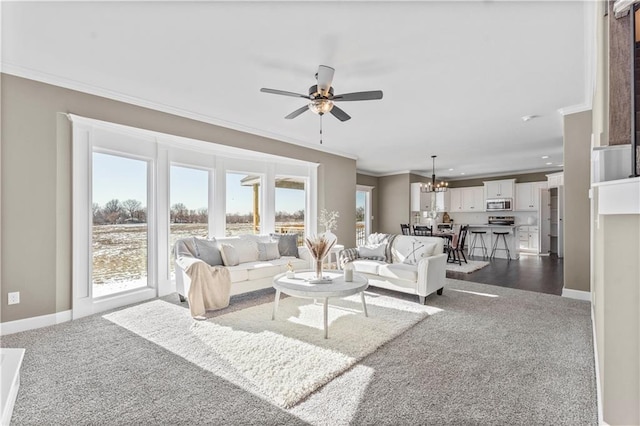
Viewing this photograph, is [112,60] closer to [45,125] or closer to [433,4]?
[45,125]

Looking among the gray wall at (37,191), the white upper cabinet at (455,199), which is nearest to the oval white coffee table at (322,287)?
the gray wall at (37,191)

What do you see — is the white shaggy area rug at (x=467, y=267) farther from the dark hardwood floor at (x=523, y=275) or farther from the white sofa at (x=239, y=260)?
the white sofa at (x=239, y=260)

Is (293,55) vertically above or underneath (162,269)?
above

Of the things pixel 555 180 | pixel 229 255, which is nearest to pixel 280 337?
pixel 229 255

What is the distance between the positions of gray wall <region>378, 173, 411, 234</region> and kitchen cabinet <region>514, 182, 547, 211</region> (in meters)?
3.51

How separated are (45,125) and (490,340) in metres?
5.08

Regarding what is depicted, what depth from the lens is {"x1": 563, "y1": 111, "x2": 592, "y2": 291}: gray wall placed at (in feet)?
13.6

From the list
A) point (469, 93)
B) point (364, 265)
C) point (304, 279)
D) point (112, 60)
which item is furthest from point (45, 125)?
point (469, 93)

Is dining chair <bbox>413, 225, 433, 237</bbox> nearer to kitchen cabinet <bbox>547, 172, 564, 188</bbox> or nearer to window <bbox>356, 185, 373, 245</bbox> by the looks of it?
window <bbox>356, 185, 373, 245</bbox>

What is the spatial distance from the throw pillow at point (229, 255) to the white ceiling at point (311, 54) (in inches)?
78.8

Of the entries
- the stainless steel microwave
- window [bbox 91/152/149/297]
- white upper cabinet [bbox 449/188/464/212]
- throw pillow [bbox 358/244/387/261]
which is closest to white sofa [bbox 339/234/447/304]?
throw pillow [bbox 358/244/387/261]

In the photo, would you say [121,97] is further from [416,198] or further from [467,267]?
A: [416,198]

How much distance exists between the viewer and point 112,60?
9.57ft

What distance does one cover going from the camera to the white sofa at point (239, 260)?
3.87 m
